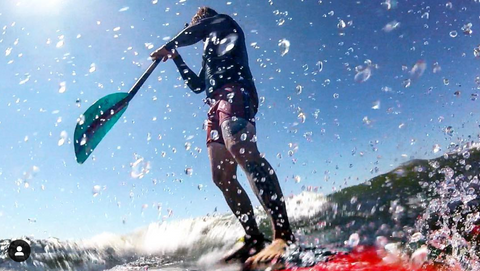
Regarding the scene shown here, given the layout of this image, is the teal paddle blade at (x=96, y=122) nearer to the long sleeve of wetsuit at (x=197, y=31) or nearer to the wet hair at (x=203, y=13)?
the wet hair at (x=203, y=13)

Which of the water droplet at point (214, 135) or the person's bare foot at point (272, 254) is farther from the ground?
the water droplet at point (214, 135)

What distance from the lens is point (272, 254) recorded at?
86.8 inches

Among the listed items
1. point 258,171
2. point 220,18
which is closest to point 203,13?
point 220,18

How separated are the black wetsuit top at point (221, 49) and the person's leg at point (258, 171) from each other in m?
0.40

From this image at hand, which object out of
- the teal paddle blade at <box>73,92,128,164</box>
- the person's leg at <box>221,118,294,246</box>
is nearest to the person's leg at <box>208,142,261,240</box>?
the person's leg at <box>221,118,294,246</box>

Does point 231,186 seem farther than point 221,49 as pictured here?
No

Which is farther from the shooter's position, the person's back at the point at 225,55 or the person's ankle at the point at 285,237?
the person's back at the point at 225,55

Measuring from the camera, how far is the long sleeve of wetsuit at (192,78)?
365cm

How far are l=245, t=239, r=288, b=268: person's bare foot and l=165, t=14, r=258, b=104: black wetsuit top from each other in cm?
116

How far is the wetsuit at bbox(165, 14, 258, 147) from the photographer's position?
9.16 ft

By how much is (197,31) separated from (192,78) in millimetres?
757

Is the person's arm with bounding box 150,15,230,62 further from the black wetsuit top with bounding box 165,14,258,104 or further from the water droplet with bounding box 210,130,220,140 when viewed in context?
the water droplet with bounding box 210,130,220,140

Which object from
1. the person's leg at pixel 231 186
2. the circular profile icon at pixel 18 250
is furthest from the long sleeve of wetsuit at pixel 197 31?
the circular profile icon at pixel 18 250

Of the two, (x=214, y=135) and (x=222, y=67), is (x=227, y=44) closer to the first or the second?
(x=222, y=67)
